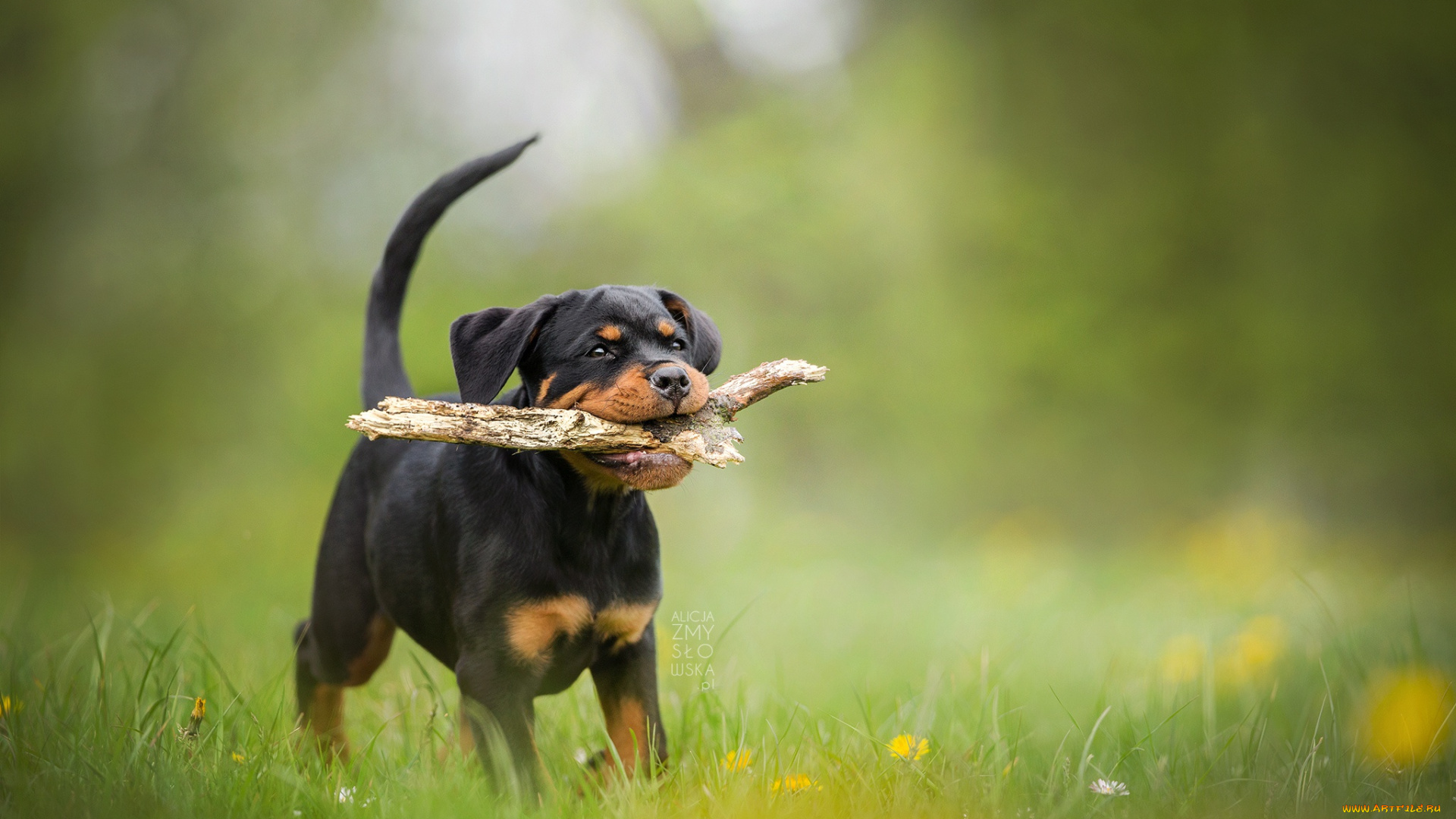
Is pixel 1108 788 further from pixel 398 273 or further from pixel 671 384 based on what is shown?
pixel 398 273

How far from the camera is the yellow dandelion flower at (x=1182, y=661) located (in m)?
3.79

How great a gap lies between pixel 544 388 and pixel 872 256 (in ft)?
27.3

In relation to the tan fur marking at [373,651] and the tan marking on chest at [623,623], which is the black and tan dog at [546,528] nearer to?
the tan marking on chest at [623,623]

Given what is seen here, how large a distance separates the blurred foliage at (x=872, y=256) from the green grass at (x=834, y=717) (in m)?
3.60

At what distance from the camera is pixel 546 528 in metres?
2.63

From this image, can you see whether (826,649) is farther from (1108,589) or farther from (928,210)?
(928,210)

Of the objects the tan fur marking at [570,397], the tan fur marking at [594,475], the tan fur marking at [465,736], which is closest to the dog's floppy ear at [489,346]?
the tan fur marking at [570,397]

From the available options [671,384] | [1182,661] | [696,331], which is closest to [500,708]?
[671,384]

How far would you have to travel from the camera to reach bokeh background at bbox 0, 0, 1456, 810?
8078 mm

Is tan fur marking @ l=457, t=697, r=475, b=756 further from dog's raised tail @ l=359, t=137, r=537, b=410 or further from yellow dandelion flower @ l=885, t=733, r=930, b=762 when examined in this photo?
yellow dandelion flower @ l=885, t=733, r=930, b=762

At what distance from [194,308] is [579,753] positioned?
299 inches

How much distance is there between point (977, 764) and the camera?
101 inches

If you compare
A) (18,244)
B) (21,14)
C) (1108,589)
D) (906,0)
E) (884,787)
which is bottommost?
(1108,589)

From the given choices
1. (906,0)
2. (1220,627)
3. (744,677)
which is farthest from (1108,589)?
(906,0)
